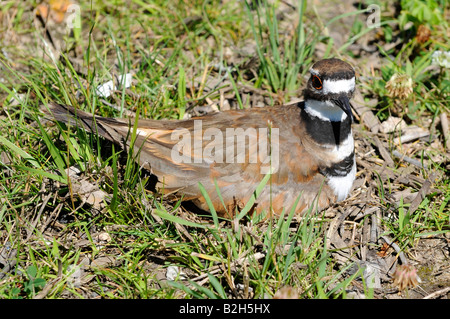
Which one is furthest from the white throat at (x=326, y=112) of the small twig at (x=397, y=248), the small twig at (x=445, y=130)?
the small twig at (x=445, y=130)

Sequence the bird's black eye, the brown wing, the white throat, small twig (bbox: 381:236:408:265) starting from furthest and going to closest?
the white throat → the bird's black eye → the brown wing → small twig (bbox: 381:236:408:265)

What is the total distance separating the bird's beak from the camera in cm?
374

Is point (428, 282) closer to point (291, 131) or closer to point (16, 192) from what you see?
point (291, 131)

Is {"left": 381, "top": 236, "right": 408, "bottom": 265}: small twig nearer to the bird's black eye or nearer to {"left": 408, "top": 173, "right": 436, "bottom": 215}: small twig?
{"left": 408, "top": 173, "right": 436, "bottom": 215}: small twig

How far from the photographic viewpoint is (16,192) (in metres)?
3.82

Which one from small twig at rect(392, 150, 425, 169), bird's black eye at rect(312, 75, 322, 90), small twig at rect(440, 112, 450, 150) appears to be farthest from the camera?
small twig at rect(440, 112, 450, 150)

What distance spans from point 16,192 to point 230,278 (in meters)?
1.79

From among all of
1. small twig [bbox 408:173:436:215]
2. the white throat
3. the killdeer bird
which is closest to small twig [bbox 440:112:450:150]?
small twig [bbox 408:173:436:215]

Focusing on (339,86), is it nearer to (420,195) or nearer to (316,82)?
(316,82)

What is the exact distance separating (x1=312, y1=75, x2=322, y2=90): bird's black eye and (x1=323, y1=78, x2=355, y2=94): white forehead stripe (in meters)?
0.06

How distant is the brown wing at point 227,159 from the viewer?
3834mm

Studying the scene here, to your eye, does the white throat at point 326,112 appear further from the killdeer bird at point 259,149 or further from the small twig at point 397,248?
the small twig at point 397,248
